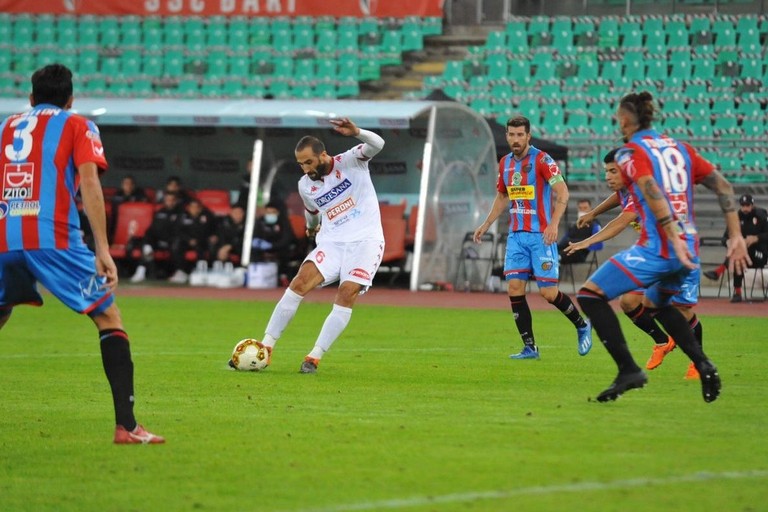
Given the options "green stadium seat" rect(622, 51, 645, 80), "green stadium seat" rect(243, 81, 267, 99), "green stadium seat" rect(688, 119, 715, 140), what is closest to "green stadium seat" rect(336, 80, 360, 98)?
"green stadium seat" rect(243, 81, 267, 99)

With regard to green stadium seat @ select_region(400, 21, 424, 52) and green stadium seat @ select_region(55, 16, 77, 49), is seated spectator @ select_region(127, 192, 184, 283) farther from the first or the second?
green stadium seat @ select_region(55, 16, 77, 49)

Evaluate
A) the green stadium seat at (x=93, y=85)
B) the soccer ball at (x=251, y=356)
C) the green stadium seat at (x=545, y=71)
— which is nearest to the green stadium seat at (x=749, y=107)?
the green stadium seat at (x=545, y=71)

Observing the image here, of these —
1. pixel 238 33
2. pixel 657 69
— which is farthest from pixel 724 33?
pixel 238 33

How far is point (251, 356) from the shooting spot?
11.6 meters

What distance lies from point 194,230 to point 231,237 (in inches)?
29.3

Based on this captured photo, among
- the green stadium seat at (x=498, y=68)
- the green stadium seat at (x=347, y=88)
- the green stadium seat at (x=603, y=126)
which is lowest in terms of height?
the green stadium seat at (x=603, y=126)

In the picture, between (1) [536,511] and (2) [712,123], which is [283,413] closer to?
(1) [536,511]

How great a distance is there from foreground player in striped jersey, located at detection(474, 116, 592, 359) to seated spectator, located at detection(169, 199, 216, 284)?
532 inches

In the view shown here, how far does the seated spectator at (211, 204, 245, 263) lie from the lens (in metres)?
26.2

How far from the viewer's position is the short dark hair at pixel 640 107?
28.6 feet

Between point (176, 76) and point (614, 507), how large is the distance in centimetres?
2852

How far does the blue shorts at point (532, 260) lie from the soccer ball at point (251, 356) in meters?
2.83

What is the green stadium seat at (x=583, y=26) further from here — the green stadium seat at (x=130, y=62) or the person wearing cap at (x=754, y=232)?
the green stadium seat at (x=130, y=62)

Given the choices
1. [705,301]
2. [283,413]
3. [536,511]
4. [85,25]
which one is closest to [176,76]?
[85,25]
